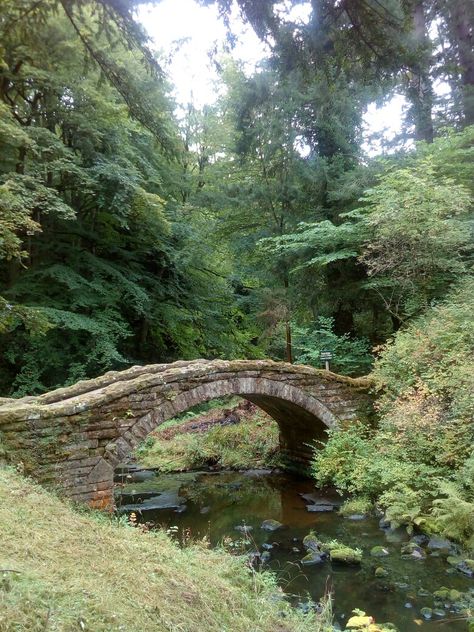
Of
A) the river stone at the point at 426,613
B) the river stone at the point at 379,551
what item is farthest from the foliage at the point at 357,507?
the river stone at the point at 426,613

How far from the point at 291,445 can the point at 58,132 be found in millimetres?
10039

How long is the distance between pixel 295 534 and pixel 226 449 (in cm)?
498

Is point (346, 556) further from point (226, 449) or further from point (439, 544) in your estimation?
point (226, 449)

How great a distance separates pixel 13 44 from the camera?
4.46m

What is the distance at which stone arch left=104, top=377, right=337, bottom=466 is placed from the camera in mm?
7289

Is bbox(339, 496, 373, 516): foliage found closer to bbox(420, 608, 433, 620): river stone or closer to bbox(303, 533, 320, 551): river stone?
bbox(303, 533, 320, 551): river stone

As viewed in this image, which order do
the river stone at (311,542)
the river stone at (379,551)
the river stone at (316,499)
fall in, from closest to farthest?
the river stone at (379,551)
the river stone at (311,542)
the river stone at (316,499)

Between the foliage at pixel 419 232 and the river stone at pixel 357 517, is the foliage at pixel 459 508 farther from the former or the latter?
the foliage at pixel 419 232

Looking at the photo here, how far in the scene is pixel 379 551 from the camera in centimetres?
674

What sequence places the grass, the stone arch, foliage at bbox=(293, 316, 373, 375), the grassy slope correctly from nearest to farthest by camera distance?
the grassy slope, the stone arch, the grass, foliage at bbox=(293, 316, 373, 375)

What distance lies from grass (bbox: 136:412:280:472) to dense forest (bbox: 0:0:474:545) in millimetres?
2575

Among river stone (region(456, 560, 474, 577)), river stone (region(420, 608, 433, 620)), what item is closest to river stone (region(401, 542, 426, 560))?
river stone (region(456, 560, 474, 577))

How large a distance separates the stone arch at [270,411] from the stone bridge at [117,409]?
0.05ft

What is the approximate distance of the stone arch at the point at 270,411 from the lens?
23.9 feet
